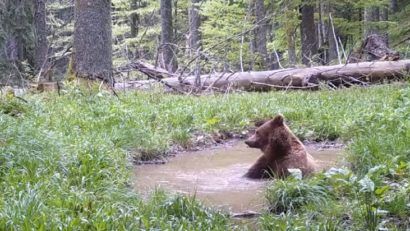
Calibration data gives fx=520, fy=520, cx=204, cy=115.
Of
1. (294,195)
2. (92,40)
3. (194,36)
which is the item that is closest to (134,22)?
(194,36)

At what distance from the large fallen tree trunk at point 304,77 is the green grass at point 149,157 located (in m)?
2.88

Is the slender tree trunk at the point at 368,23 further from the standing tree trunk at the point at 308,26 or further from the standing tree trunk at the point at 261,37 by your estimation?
the standing tree trunk at the point at 261,37

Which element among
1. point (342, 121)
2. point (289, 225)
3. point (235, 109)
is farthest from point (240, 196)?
point (235, 109)

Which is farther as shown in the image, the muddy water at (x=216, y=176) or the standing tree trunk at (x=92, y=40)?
the standing tree trunk at (x=92, y=40)

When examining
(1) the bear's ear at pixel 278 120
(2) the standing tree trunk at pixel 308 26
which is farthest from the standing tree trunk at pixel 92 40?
(2) the standing tree trunk at pixel 308 26

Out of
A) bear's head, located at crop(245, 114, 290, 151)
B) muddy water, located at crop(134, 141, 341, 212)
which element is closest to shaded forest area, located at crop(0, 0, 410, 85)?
muddy water, located at crop(134, 141, 341, 212)

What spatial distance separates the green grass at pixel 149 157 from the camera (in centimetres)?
363

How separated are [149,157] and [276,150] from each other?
199cm

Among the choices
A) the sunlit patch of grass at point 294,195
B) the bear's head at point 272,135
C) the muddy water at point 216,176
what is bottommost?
the muddy water at point 216,176

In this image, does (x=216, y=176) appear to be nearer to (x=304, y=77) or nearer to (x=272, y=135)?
(x=272, y=135)

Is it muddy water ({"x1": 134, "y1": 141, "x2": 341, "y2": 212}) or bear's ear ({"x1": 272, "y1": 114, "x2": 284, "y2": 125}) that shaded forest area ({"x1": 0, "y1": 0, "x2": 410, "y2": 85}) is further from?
bear's ear ({"x1": 272, "y1": 114, "x2": 284, "y2": 125})

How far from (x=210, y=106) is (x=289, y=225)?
19.2 ft

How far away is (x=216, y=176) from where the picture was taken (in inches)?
Answer: 230

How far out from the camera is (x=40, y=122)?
23.3 ft
